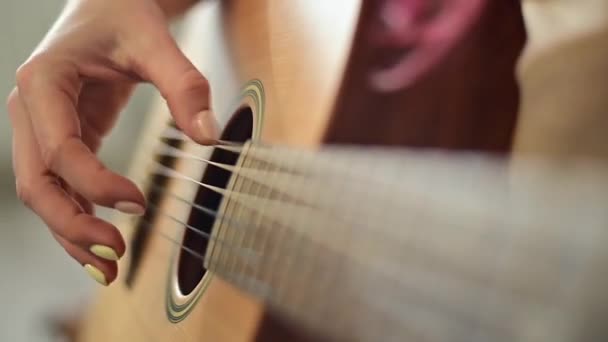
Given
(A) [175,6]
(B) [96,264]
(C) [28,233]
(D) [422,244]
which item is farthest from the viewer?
(C) [28,233]

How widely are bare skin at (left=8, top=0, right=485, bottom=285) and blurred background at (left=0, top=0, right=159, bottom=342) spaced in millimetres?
747

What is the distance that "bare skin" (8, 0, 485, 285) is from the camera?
0.59 metres

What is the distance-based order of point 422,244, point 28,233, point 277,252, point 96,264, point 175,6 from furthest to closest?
1. point 28,233
2. point 175,6
3. point 96,264
4. point 277,252
5. point 422,244

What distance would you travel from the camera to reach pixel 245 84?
0.65 metres

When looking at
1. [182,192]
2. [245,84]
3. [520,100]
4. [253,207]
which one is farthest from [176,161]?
[520,100]

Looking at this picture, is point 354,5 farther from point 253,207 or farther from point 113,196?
point 113,196

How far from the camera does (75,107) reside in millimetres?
668

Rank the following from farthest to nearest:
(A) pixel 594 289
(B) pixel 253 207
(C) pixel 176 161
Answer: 1. (C) pixel 176 161
2. (B) pixel 253 207
3. (A) pixel 594 289

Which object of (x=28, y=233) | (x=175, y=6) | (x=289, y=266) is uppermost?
(x=175, y=6)

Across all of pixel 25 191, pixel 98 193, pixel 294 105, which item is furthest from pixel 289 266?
pixel 25 191

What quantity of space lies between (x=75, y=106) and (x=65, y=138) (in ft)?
0.18

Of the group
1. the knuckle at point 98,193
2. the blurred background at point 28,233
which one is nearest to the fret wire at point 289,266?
the knuckle at point 98,193

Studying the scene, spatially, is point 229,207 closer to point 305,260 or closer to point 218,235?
point 218,235

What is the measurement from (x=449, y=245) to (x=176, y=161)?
50 centimetres
